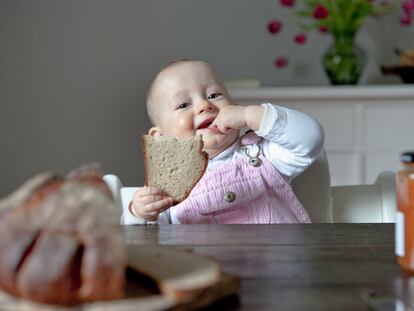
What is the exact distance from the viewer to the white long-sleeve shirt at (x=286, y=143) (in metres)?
1.68

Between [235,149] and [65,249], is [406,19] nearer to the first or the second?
[235,149]

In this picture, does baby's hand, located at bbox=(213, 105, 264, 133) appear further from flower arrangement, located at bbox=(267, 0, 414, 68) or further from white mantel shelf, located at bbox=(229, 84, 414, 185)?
flower arrangement, located at bbox=(267, 0, 414, 68)

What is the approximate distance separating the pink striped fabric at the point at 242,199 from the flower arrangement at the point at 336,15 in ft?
4.74

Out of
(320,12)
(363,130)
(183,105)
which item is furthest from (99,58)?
(183,105)

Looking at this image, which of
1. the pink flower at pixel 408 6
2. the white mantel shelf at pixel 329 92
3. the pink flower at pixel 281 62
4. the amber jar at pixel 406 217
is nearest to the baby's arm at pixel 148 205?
the amber jar at pixel 406 217

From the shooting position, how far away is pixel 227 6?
337 cm

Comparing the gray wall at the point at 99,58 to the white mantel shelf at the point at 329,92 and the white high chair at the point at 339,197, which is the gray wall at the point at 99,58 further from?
the white high chair at the point at 339,197

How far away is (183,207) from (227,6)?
1778 mm

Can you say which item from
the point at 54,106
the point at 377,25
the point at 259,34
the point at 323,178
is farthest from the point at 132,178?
the point at 323,178

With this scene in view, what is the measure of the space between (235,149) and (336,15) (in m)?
1.45

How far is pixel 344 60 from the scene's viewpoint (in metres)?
3.14

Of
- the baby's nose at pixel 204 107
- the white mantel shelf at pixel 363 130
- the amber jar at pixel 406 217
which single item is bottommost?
the white mantel shelf at pixel 363 130

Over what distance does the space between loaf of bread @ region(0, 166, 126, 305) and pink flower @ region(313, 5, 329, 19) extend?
2.40 m

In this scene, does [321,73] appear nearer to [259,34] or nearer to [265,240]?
[259,34]
